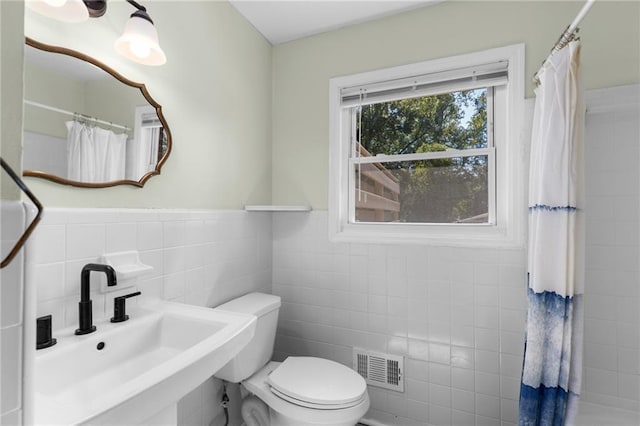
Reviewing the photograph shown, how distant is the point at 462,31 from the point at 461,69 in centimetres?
20

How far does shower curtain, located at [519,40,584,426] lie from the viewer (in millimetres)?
1269

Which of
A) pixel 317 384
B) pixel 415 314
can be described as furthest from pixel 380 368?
pixel 317 384

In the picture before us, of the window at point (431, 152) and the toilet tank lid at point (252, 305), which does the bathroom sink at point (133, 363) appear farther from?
the window at point (431, 152)

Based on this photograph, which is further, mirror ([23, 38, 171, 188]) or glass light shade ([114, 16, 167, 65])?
glass light shade ([114, 16, 167, 65])

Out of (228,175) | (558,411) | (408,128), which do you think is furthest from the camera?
(408,128)

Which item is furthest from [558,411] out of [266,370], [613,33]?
[613,33]

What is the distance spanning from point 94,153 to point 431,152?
1.67 meters

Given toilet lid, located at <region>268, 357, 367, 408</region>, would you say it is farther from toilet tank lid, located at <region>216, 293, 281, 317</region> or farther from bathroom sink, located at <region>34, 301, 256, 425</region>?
bathroom sink, located at <region>34, 301, 256, 425</region>

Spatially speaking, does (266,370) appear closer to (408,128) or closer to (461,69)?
(408,128)

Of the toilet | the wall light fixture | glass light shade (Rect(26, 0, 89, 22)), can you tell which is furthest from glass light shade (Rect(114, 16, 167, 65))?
the toilet

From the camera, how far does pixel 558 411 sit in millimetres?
1283

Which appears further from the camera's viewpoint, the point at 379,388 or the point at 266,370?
the point at 379,388

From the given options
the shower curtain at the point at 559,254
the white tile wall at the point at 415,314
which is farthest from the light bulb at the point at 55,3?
the shower curtain at the point at 559,254

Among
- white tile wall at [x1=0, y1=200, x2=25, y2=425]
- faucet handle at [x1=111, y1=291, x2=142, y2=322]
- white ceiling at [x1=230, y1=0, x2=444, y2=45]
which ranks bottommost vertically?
faucet handle at [x1=111, y1=291, x2=142, y2=322]
